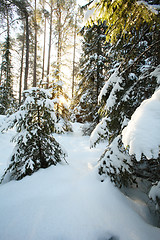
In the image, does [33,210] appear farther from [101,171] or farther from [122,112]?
[122,112]

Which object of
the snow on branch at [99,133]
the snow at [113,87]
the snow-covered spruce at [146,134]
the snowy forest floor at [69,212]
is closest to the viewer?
the snow-covered spruce at [146,134]

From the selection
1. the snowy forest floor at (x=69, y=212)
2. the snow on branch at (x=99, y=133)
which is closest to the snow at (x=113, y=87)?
the snow on branch at (x=99, y=133)

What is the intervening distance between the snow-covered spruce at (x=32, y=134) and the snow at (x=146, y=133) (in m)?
2.04

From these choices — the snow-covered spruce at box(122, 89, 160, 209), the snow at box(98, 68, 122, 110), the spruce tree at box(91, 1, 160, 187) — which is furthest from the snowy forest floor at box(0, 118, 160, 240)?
the snow at box(98, 68, 122, 110)

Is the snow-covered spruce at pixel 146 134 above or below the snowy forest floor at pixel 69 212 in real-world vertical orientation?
above

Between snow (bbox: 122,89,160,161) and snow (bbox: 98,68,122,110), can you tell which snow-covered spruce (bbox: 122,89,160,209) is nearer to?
snow (bbox: 122,89,160,161)

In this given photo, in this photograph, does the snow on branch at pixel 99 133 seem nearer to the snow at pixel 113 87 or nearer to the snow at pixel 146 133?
the snow at pixel 113 87

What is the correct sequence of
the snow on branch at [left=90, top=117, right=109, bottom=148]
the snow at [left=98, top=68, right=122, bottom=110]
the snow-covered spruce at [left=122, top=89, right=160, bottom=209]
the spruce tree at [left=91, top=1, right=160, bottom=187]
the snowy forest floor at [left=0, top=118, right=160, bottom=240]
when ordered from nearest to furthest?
the snow-covered spruce at [left=122, top=89, right=160, bottom=209] < the snowy forest floor at [left=0, top=118, right=160, bottom=240] < the spruce tree at [left=91, top=1, right=160, bottom=187] < the snow at [left=98, top=68, right=122, bottom=110] < the snow on branch at [left=90, top=117, right=109, bottom=148]

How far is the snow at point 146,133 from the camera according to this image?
0.90m

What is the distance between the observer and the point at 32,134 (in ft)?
8.47

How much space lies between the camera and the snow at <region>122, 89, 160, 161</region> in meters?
0.90

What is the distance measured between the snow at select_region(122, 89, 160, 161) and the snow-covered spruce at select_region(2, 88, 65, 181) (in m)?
2.04

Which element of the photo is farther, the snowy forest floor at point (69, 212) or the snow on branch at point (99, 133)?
the snow on branch at point (99, 133)

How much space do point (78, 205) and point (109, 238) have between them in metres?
0.54
